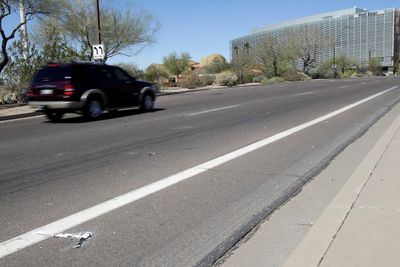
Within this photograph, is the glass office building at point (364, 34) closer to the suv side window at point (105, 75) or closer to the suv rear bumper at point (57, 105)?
the suv side window at point (105, 75)

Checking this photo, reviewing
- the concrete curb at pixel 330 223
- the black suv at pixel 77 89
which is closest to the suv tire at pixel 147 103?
the black suv at pixel 77 89

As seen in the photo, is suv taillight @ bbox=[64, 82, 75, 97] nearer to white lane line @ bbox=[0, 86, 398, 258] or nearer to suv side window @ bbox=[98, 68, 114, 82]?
suv side window @ bbox=[98, 68, 114, 82]

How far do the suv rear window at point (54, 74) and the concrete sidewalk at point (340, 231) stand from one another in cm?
1077

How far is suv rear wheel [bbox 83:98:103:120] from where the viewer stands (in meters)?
16.1

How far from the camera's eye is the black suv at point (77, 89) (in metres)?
15.8

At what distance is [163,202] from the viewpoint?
241 inches

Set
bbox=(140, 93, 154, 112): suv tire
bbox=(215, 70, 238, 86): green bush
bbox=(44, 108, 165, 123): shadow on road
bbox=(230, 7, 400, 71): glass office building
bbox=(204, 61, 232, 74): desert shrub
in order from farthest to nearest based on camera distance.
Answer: bbox=(230, 7, 400, 71): glass office building, bbox=(204, 61, 232, 74): desert shrub, bbox=(215, 70, 238, 86): green bush, bbox=(140, 93, 154, 112): suv tire, bbox=(44, 108, 165, 123): shadow on road

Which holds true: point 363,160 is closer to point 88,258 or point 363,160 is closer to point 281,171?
point 281,171

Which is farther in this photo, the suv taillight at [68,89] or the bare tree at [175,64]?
the bare tree at [175,64]

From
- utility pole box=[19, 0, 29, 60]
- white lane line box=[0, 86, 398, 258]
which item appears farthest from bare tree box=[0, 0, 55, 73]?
white lane line box=[0, 86, 398, 258]

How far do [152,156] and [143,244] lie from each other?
14.8ft

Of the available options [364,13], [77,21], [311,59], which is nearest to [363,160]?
[77,21]

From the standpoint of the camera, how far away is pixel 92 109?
1622cm

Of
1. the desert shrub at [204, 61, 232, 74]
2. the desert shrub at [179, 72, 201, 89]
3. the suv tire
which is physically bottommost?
the suv tire
